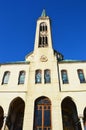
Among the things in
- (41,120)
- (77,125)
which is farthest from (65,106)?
(41,120)

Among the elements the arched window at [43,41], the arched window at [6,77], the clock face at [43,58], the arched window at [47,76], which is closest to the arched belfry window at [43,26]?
the arched window at [43,41]

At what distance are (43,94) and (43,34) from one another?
40.5 feet

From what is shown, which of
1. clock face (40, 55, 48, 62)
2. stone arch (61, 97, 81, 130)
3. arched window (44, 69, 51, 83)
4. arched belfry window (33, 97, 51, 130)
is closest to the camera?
arched belfry window (33, 97, 51, 130)

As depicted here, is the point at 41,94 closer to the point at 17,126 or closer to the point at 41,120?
the point at 41,120

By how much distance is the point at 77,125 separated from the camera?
65.6 ft

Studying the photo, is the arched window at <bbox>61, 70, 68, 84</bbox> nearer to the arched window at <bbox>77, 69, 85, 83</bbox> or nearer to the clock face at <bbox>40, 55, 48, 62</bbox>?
the arched window at <bbox>77, 69, 85, 83</bbox>

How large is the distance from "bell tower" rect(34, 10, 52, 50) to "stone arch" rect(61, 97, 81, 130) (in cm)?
944

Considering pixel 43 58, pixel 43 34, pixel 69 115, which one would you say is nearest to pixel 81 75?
pixel 69 115

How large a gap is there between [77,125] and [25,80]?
9.08 m

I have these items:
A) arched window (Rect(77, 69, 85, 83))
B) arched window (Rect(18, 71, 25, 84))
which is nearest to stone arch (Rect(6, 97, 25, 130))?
arched window (Rect(18, 71, 25, 84))

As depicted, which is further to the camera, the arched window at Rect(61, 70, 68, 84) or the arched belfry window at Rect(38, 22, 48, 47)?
the arched belfry window at Rect(38, 22, 48, 47)

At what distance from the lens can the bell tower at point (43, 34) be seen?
2644 centimetres

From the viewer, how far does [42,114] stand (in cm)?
1942

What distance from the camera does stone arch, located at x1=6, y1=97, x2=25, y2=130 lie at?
20.9 meters
